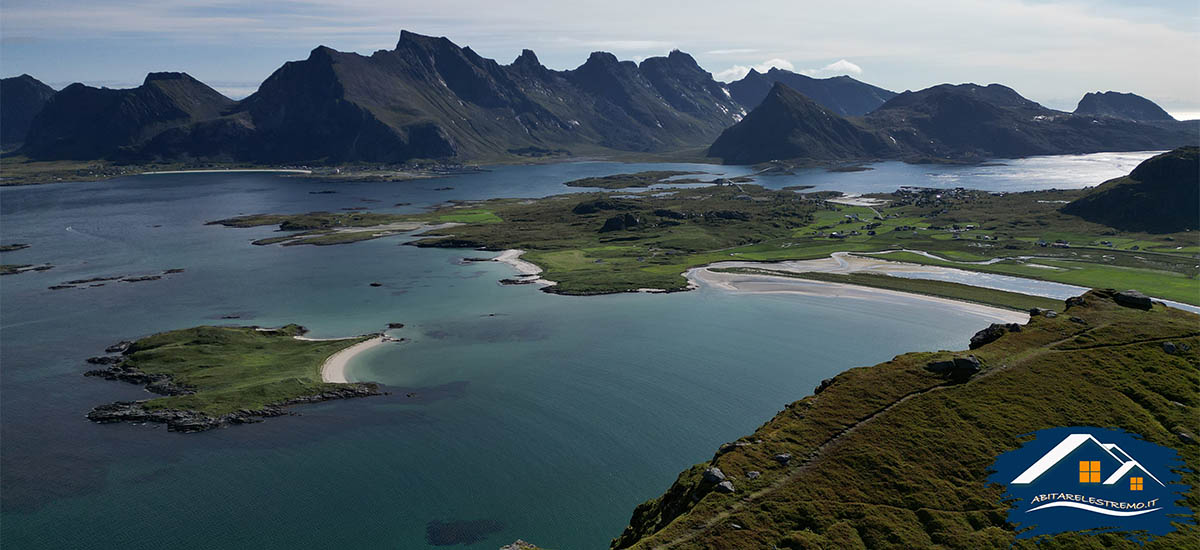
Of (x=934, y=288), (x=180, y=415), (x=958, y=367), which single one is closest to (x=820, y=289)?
(x=934, y=288)

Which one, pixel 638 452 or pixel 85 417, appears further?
pixel 85 417

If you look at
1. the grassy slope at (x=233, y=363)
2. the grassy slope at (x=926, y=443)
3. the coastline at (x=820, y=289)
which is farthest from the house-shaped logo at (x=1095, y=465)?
the grassy slope at (x=233, y=363)

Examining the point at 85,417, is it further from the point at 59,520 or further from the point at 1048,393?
the point at 1048,393

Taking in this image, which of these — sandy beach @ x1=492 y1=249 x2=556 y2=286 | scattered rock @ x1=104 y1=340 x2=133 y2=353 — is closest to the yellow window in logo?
sandy beach @ x1=492 y1=249 x2=556 y2=286

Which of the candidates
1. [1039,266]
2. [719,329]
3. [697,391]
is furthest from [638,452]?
[1039,266]

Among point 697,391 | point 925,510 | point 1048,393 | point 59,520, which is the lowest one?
point 59,520

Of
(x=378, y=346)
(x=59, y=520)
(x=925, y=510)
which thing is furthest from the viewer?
(x=378, y=346)

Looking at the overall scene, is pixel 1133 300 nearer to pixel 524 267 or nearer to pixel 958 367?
pixel 958 367
